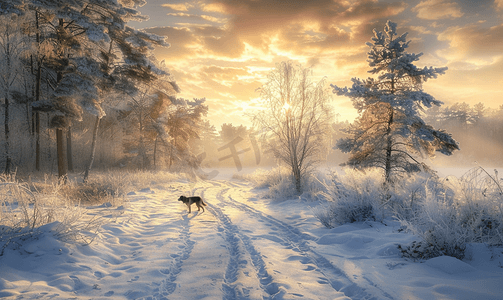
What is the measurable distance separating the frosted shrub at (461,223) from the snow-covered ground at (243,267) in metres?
0.23

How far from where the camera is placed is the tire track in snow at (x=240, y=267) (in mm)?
3290

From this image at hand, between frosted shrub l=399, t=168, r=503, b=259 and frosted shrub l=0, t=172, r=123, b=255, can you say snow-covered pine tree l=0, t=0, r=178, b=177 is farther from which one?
frosted shrub l=399, t=168, r=503, b=259

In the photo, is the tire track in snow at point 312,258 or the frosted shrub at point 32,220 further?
the frosted shrub at point 32,220

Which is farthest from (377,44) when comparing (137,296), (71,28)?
(71,28)

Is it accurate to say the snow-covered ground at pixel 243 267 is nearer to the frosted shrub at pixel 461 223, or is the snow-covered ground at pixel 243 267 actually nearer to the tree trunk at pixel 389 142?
the frosted shrub at pixel 461 223

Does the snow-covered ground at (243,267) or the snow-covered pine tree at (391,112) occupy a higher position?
the snow-covered pine tree at (391,112)

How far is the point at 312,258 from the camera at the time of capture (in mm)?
4621

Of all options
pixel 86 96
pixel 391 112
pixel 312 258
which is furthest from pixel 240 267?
pixel 86 96

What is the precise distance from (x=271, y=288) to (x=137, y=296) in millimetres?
1970

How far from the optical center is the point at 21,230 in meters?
4.14

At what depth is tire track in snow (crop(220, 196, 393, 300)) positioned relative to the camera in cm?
334

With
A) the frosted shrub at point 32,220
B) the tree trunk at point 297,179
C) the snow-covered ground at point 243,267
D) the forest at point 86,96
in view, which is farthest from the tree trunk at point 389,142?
the frosted shrub at point 32,220

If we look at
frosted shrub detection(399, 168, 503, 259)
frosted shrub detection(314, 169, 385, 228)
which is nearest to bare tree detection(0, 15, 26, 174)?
frosted shrub detection(314, 169, 385, 228)

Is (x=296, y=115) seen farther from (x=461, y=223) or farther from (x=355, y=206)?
(x=461, y=223)
